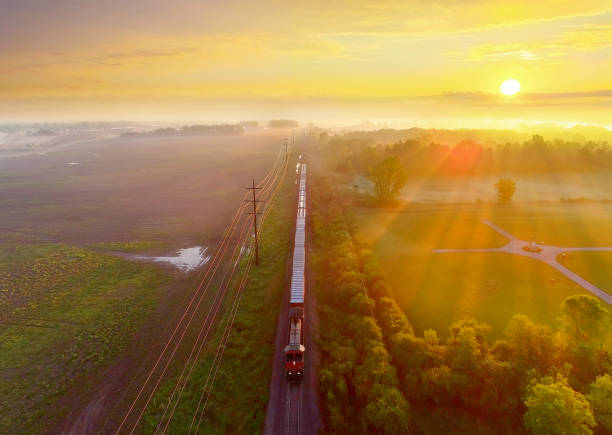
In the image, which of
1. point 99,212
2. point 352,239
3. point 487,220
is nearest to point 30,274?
point 99,212

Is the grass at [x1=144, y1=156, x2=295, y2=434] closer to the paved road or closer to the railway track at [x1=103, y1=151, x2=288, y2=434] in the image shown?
the railway track at [x1=103, y1=151, x2=288, y2=434]

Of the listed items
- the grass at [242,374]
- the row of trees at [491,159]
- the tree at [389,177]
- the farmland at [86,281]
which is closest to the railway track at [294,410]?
the grass at [242,374]

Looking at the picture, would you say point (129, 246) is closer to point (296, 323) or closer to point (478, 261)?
point (296, 323)

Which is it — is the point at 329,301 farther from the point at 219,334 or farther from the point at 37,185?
the point at 37,185

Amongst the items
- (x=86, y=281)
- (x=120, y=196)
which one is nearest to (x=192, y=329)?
(x=86, y=281)

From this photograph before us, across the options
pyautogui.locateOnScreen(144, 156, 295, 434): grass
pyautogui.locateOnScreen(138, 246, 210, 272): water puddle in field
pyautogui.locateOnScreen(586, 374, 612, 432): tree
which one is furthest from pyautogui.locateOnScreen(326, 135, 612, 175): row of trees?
pyautogui.locateOnScreen(586, 374, 612, 432): tree
